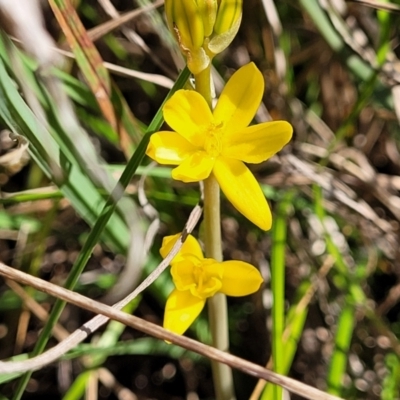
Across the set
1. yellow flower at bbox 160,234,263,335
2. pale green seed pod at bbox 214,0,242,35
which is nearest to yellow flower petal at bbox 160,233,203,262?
yellow flower at bbox 160,234,263,335

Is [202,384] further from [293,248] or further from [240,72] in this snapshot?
[240,72]

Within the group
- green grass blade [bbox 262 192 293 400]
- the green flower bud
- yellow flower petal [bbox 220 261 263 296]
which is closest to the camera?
the green flower bud

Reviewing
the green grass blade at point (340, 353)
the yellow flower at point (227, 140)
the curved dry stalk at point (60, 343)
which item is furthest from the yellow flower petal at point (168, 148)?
the green grass blade at point (340, 353)

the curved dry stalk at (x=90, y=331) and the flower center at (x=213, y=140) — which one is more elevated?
the flower center at (x=213, y=140)

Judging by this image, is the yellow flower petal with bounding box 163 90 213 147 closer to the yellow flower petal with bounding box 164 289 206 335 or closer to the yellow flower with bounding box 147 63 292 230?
the yellow flower with bounding box 147 63 292 230

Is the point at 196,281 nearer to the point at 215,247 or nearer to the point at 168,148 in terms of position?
the point at 215,247

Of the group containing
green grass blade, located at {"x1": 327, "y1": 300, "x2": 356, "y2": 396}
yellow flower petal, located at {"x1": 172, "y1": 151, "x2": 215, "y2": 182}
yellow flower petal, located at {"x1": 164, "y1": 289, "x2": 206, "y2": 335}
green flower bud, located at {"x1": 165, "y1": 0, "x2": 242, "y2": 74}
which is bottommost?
green grass blade, located at {"x1": 327, "y1": 300, "x2": 356, "y2": 396}

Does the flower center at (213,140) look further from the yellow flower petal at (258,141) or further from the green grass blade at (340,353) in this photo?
the green grass blade at (340,353)
